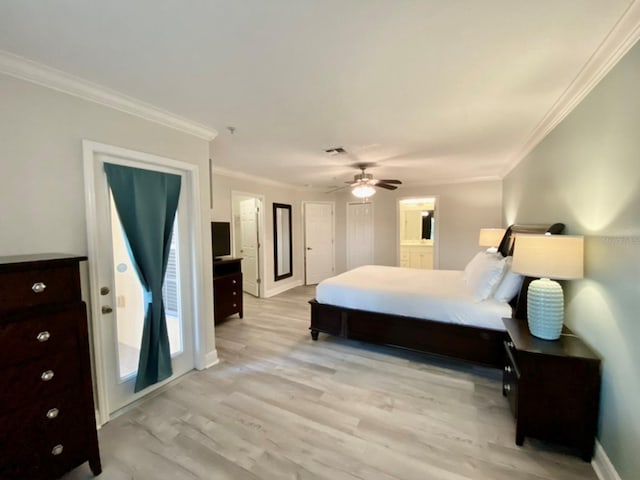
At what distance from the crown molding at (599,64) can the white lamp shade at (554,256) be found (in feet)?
3.34

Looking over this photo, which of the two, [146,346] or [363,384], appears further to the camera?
[363,384]

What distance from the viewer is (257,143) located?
3148 millimetres

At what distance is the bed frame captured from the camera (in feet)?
8.39

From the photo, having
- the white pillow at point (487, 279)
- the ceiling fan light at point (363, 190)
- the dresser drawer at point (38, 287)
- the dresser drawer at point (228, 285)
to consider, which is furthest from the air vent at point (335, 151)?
the dresser drawer at point (38, 287)

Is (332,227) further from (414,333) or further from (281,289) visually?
(414,333)

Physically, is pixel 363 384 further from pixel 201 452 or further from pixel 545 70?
pixel 545 70

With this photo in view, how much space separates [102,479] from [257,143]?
3.00m

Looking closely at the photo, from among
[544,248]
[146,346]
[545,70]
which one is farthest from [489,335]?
[146,346]

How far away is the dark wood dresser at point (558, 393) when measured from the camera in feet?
5.37

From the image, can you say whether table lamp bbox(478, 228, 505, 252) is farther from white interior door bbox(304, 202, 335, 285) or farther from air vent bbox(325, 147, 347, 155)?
white interior door bbox(304, 202, 335, 285)

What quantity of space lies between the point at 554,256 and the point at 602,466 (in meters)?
1.21

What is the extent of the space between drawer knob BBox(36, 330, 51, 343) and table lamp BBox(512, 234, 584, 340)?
283 cm

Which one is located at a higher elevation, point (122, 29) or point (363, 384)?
point (122, 29)

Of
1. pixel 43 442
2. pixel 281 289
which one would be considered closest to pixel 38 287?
pixel 43 442
